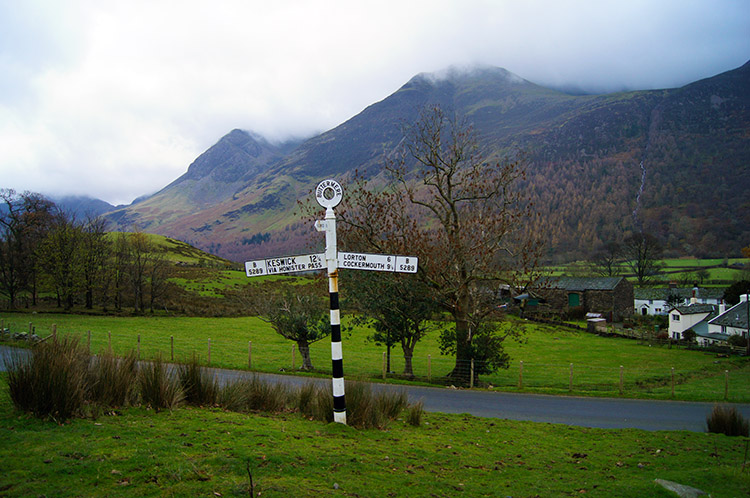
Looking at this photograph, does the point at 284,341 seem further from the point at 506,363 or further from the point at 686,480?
the point at 686,480

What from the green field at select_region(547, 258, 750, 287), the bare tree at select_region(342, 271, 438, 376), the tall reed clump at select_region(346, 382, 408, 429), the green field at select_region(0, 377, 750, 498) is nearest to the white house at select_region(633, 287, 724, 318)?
the green field at select_region(547, 258, 750, 287)

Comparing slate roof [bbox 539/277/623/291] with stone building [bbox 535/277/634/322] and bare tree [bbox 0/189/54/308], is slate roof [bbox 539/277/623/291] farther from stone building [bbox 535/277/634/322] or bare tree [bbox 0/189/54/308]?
bare tree [bbox 0/189/54/308]

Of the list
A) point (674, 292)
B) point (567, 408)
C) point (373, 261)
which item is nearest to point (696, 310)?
point (674, 292)

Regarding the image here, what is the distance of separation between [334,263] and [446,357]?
28.5 m

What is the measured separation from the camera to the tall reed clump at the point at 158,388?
7.03 m

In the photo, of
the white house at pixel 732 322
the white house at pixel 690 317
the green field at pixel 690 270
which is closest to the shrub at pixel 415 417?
the white house at pixel 732 322

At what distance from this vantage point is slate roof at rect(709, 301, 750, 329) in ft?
153

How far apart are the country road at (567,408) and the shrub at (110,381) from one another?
15.9ft

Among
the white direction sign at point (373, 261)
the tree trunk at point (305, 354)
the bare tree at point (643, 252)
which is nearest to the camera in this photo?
the white direction sign at point (373, 261)

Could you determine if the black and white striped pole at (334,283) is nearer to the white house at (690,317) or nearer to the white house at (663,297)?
the white house at (690,317)

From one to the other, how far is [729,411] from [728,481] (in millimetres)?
5229

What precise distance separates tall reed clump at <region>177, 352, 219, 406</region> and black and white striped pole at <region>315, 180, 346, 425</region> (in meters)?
2.39

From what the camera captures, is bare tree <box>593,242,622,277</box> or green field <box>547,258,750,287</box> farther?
green field <box>547,258,750,287</box>

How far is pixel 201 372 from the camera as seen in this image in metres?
8.27
